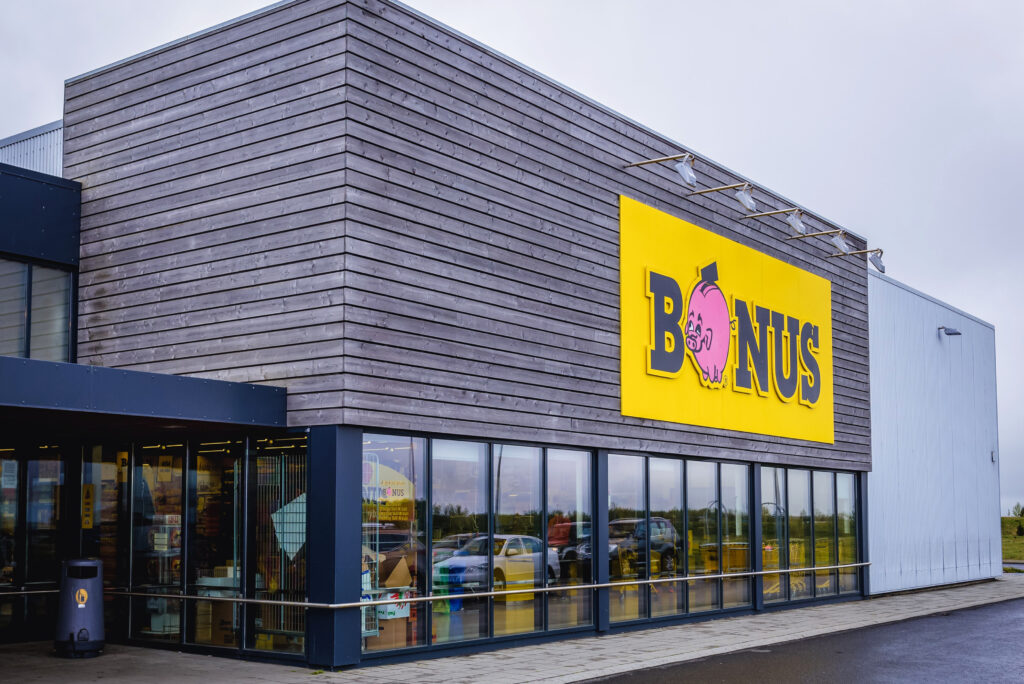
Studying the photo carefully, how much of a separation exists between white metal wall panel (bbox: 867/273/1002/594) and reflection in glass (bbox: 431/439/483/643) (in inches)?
478

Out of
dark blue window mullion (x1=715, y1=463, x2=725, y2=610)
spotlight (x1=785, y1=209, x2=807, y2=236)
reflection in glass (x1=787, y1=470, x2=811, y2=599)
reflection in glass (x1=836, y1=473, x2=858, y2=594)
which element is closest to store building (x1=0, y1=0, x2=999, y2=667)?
dark blue window mullion (x1=715, y1=463, x2=725, y2=610)

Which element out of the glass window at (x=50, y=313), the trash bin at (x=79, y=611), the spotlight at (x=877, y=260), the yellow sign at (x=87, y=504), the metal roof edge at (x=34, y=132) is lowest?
the trash bin at (x=79, y=611)

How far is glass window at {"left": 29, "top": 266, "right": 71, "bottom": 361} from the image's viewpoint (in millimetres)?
14906

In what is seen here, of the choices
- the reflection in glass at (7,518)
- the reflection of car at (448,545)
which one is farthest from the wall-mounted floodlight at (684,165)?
the reflection in glass at (7,518)

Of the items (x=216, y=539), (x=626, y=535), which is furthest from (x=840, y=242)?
(x=216, y=539)

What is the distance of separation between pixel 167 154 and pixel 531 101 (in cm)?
491

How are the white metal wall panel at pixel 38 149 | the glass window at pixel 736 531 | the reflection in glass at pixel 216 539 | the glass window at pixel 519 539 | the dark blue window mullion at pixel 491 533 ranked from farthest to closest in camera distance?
the glass window at pixel 736 531, the white metal wall panel at pixel 38 149, the glass window at pixel 519 539, the dark blue window mullion at pixel 491 533, the reflection in glass at pixel 216 539

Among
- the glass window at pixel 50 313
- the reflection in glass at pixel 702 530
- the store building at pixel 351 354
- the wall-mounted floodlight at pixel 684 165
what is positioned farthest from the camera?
the reflection in glass at pixel 702 530

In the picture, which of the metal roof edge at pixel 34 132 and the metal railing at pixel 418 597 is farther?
the metal roof edge at pixel 34 132

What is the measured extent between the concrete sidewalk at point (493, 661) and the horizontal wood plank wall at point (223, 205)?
113 inches

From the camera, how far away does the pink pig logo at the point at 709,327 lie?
18094mm

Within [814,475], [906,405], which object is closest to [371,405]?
[814,475]

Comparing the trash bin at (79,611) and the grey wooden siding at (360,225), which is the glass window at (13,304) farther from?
the trash bin at (79,611)

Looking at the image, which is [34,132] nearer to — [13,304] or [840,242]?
[13,304]
